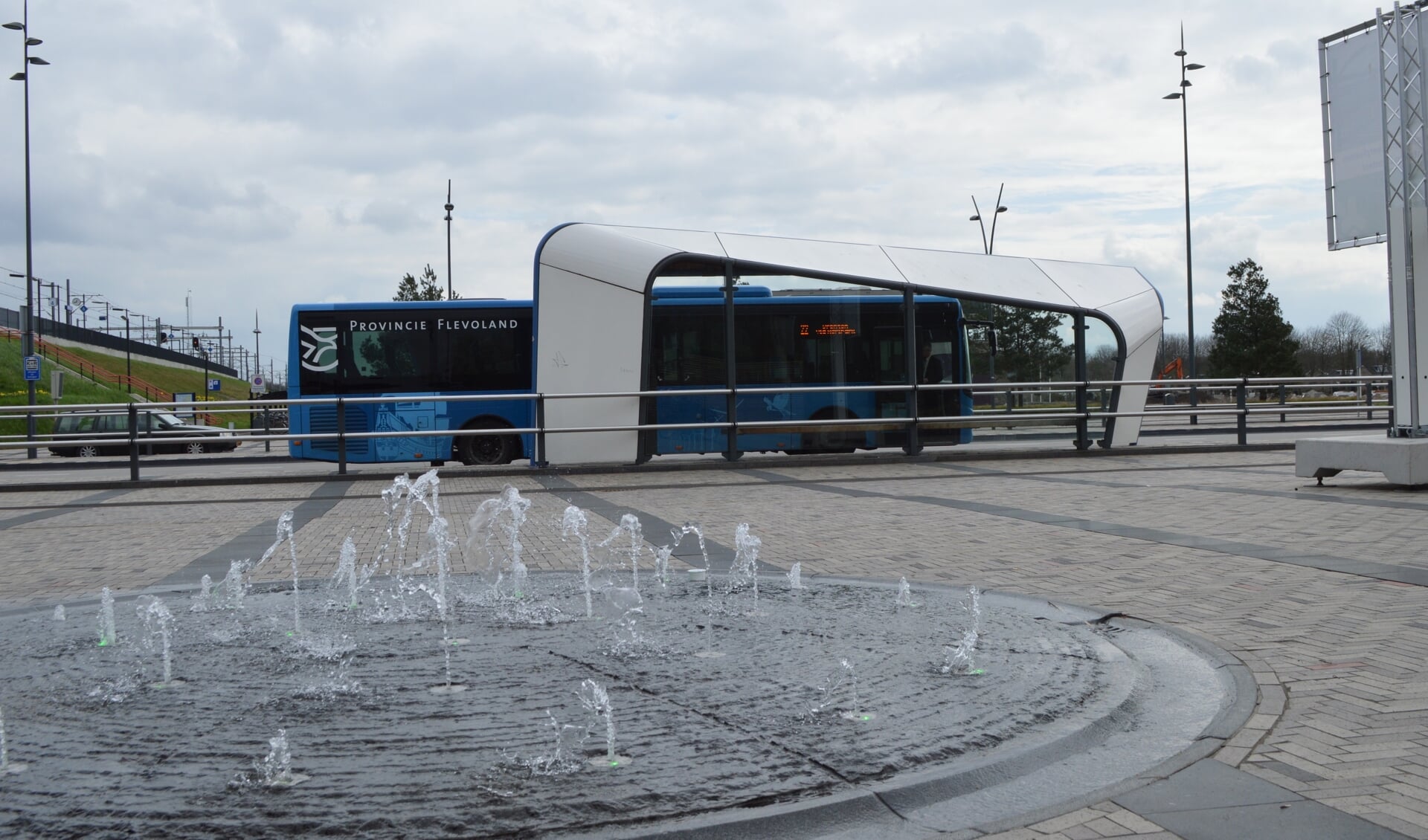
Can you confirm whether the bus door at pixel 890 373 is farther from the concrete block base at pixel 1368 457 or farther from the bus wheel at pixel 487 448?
the bus wheel at pixel 487 448

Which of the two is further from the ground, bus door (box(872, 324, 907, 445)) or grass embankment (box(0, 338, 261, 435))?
grass embankment (box(0, 338, 261, 435))

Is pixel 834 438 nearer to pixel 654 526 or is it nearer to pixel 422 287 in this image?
pixel 654 526

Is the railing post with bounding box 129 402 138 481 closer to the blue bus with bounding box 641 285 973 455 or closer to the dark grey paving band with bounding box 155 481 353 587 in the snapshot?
the dark grey paving band with bounding box 155 481 353 587

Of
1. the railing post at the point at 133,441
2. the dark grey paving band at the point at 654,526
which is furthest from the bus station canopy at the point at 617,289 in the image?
the railing post at the point at 133,441

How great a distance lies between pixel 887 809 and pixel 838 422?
47.5ft

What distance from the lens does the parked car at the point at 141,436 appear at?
15.4 metres

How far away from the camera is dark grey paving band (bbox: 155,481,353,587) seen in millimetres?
7973

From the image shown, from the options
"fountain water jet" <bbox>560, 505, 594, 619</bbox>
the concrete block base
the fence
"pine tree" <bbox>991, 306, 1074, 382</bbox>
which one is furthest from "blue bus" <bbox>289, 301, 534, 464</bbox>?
the fence

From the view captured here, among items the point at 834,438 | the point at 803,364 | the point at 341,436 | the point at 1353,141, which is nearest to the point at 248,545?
the point at 341,436

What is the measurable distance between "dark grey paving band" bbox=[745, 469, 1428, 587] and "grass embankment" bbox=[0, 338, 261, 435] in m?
19.3

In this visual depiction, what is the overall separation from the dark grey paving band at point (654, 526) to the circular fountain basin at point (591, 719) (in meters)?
1.81

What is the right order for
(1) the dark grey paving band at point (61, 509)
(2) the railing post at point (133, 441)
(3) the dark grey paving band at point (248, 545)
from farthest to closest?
1. (2) the railing post at point (133, 441)
2. (1) the dark grey paving band at point (61, 509)
3. (3) the dark grey paving band at point (248, 545)

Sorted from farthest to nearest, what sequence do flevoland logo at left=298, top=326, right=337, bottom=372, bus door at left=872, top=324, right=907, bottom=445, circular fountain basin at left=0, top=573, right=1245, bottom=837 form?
flevoland logo at left=298, top=326, right=337, bottom=372, bus door at left=872, top=324, right=907, bottom=445, circular fountain basin at left=0, top=573, right=1245, bottom=837

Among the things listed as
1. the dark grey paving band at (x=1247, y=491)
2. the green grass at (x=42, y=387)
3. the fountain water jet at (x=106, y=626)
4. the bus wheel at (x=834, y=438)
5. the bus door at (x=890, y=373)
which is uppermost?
the green grass at (x=42, y=387)
